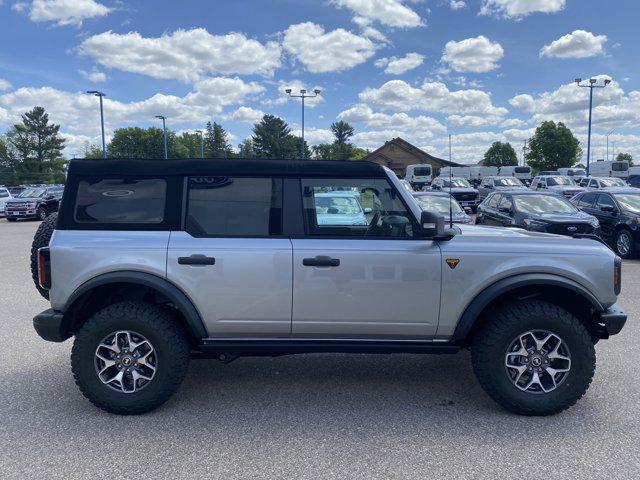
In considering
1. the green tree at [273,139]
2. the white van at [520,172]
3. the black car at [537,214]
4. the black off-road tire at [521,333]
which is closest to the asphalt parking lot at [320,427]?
the black off-road tire at [521,333]

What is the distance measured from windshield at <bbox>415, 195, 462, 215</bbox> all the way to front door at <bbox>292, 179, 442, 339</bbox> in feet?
27.7

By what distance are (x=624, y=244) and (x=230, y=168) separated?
10912 millimetres

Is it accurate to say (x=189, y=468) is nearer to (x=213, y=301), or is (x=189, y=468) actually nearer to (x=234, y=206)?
(x=213, y=301)

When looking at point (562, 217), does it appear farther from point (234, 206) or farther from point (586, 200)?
point (234, 206)

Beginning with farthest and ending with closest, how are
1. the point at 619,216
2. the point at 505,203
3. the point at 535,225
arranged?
the point at 505,203 → the point at 619,216 → the point at 535,225

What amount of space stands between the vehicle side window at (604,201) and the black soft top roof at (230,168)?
35.3ft

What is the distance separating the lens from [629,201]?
474 inches

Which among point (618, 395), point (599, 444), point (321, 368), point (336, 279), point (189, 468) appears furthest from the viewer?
point (321, 368)

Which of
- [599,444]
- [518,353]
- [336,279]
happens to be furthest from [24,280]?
[599,444]

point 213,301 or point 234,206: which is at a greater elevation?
point 234,206

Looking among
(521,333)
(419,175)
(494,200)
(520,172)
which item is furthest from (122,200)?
(520,172)

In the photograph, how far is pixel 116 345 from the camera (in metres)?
3.72

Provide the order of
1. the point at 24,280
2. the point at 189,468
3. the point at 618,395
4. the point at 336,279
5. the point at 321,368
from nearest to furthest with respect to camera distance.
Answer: the point at 189,468 < the point at 336,279 < the point at 618,395 < the point at 321,368 < the point at 24,280

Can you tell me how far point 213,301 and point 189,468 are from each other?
44.9 inches
